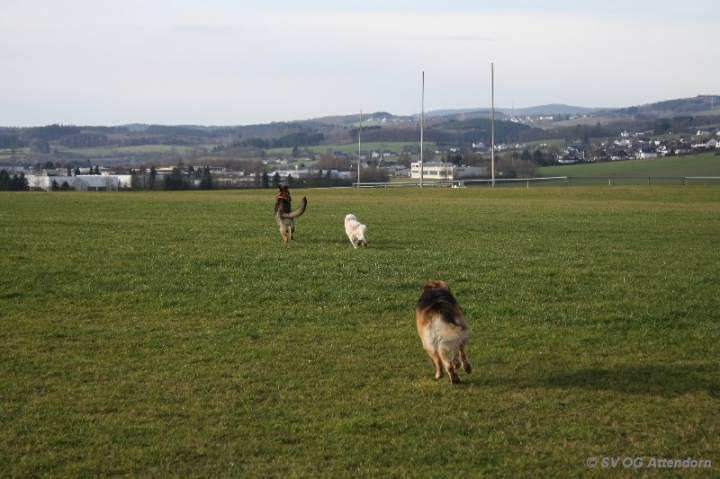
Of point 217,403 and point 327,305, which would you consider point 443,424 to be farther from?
point 327,305

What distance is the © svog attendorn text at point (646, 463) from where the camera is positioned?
22.8ft

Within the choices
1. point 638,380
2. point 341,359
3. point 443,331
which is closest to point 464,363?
point 443,331

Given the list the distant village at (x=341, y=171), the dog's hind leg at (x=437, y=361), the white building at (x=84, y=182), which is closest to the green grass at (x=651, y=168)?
the distant village at (x=341, y=171)

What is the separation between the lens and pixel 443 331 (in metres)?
8.87

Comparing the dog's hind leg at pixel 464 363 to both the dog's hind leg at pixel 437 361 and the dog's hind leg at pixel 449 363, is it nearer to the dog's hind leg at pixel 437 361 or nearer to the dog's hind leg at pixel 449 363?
the dog's hind leg at pixel 449 363

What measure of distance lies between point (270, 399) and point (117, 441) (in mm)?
1745

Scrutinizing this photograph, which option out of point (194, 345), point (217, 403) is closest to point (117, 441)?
point (217, 403)

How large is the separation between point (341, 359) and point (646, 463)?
4.36 metres

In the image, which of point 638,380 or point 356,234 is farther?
point 356,234

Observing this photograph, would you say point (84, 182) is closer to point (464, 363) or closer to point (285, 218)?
point (285, 218)

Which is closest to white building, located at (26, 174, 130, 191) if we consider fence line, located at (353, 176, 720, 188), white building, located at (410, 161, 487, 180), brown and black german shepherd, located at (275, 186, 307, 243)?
fence line, located at (353, 176, 720, 188)

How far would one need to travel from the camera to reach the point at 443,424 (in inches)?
315

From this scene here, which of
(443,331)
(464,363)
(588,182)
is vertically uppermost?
(588,182)

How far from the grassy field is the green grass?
199ft
